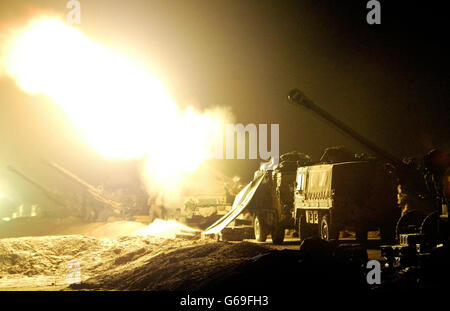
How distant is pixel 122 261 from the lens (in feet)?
69.4

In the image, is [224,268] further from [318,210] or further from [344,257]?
[318,210]

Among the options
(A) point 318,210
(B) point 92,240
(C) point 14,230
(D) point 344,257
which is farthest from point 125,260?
(C) point 14,230

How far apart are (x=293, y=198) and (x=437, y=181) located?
414 inches

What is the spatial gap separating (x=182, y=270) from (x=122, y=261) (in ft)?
24.2

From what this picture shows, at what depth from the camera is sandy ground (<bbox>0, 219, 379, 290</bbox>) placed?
14203 mm

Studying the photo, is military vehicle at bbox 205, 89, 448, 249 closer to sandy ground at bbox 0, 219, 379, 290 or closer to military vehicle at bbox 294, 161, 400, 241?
military vehicle at bbox 294, 161, 400, 241

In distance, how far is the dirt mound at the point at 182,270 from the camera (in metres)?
12.9

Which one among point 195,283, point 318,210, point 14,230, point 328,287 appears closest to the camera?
point 328,287

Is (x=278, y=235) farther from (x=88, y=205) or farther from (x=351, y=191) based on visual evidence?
(x=88, y=205)

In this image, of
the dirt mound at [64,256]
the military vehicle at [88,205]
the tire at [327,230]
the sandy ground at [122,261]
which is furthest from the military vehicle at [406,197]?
the military vehicle at [88,205]

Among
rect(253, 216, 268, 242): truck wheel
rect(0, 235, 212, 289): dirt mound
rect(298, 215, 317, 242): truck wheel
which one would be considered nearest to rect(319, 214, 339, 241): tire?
rect(298, 215, 317, 242): truck wheel

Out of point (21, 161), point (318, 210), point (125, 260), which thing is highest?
point (21, 161)

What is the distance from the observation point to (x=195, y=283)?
12445 mm
